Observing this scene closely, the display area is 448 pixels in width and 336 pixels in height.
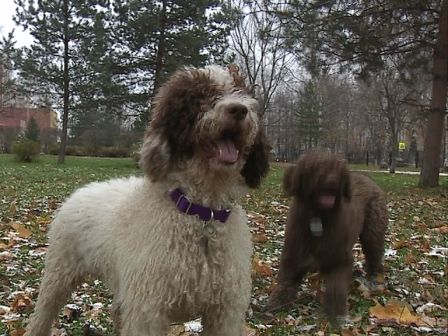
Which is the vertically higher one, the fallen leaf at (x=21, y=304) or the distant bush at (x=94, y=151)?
the distant bush at (x=94, y=151)

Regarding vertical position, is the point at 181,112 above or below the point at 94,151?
above

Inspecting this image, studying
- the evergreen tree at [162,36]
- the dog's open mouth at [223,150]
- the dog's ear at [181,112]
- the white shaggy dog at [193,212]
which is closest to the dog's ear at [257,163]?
the white shaggy dog at [193,212]

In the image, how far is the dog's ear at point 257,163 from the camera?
9.56 feet

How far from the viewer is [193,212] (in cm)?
275

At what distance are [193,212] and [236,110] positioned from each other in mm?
586

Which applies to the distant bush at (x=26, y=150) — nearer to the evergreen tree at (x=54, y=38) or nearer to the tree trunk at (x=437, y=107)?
the evergreen tree at (x=54, y=38)

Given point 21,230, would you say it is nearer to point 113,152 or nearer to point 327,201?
point 327,201

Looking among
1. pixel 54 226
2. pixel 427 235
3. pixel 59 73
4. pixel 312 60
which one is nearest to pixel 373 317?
pixel 54 226

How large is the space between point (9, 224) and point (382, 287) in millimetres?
5077

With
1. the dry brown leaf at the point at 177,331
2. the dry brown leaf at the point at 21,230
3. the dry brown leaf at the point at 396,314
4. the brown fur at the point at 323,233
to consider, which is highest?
the brown fur at the point at 323,233


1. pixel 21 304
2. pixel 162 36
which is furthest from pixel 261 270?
pixel 162 36

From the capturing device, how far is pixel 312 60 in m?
16.5

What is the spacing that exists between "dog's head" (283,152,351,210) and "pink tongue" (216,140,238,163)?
2001 mm

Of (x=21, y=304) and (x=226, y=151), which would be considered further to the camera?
(x=21, y=304)
